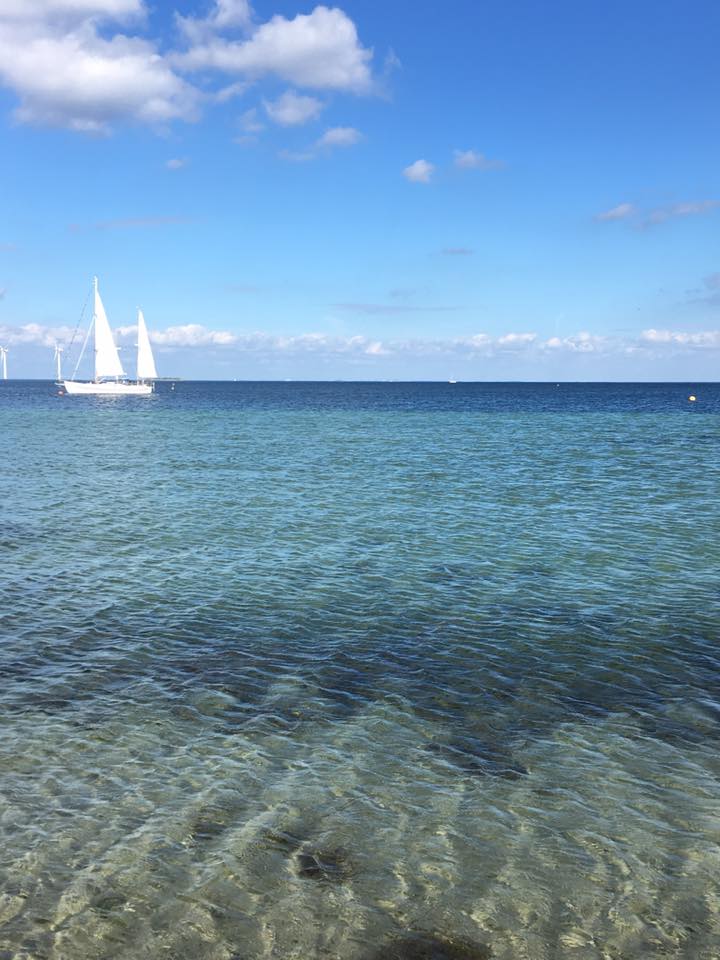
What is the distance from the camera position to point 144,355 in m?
179

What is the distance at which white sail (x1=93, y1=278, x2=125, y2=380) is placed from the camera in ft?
474

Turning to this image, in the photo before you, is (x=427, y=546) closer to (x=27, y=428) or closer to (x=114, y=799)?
(x=114, y=799)

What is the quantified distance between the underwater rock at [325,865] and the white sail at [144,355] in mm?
174148

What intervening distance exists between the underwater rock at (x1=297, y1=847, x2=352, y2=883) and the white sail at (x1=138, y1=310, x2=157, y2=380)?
17415 cm

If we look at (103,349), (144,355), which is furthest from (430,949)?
(144,355)

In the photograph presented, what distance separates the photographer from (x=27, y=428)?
3383 inches

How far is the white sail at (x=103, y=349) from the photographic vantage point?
145m

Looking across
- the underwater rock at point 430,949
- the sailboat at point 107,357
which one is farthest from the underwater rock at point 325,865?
the sailboat at point 107,357

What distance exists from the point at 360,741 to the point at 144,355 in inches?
6979

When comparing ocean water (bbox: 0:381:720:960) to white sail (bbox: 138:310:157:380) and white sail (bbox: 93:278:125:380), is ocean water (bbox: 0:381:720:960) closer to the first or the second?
white sail (bbox: 93:278:125:380)

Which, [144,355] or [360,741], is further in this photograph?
[144,355]

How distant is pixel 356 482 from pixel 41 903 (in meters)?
35.4

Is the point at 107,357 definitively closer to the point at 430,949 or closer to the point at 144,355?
the point at 144,355

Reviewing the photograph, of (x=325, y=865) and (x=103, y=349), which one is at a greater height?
(x=103, y=349)
